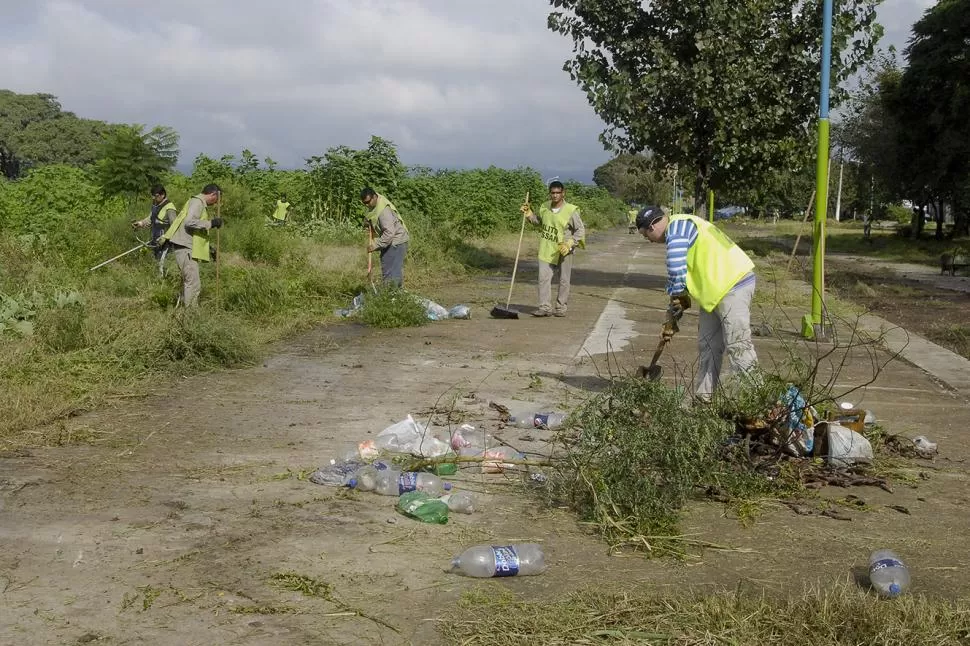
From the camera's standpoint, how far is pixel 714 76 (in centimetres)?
1720

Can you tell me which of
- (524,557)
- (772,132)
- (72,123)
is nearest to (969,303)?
(772,132)

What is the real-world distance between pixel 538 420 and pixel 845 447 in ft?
7.28

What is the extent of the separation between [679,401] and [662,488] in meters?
0.53

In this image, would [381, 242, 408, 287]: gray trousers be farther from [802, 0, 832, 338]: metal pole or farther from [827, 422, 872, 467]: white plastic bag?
[827, 422, 872, 467]: white plastic bag

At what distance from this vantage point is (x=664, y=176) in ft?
64.5

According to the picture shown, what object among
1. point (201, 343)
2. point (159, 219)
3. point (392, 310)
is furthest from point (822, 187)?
point (159, 219)

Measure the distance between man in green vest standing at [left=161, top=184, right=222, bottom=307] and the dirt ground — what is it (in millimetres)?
3494

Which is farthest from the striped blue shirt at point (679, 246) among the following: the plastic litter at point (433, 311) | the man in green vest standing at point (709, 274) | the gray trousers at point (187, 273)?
the gray trousers at point (187, 273)

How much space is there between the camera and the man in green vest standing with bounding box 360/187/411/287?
13812mm

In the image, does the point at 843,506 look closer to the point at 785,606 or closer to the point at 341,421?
the point at 785,606

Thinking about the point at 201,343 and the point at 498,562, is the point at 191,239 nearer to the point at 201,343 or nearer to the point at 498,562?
the point at 201,343

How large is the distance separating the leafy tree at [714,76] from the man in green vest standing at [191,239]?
8149 mm

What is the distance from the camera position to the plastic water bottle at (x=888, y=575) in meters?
4.50

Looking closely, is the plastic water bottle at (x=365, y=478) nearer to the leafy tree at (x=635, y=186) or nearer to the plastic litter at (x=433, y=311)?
the plastic litter at (x=433, y=311)
